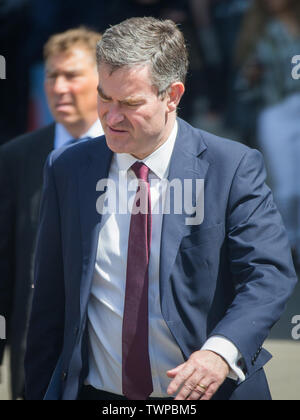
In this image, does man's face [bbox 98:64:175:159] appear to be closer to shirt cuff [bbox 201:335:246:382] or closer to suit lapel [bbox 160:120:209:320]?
suit lapel [bbox 160:120:209:320]

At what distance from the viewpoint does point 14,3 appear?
729cm

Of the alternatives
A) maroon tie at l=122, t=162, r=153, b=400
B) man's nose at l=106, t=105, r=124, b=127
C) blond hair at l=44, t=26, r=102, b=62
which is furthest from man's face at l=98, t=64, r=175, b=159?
blond hair at l=44, t=26, r=102, b=62

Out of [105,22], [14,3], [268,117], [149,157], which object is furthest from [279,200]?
[149,157]

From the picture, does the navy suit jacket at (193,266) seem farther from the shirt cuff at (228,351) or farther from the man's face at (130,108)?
the man's face at (130,108)

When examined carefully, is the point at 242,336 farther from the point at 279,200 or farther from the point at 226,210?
the point at 279,200

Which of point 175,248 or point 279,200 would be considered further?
point 279,200

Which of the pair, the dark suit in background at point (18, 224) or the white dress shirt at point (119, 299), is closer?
the white dress shirt at point (119, 299)

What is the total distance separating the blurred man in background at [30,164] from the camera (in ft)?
12.5

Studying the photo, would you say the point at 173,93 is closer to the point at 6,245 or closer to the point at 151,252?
the point at 151,252

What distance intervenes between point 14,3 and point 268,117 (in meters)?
2.57

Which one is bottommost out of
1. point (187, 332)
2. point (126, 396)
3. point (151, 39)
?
point (126, 396)

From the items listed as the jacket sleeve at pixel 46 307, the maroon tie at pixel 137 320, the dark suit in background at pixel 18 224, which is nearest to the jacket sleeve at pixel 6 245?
the dark suit in background at pixel 18 224

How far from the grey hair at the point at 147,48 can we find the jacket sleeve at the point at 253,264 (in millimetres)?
374

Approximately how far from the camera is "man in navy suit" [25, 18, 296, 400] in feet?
8.00
